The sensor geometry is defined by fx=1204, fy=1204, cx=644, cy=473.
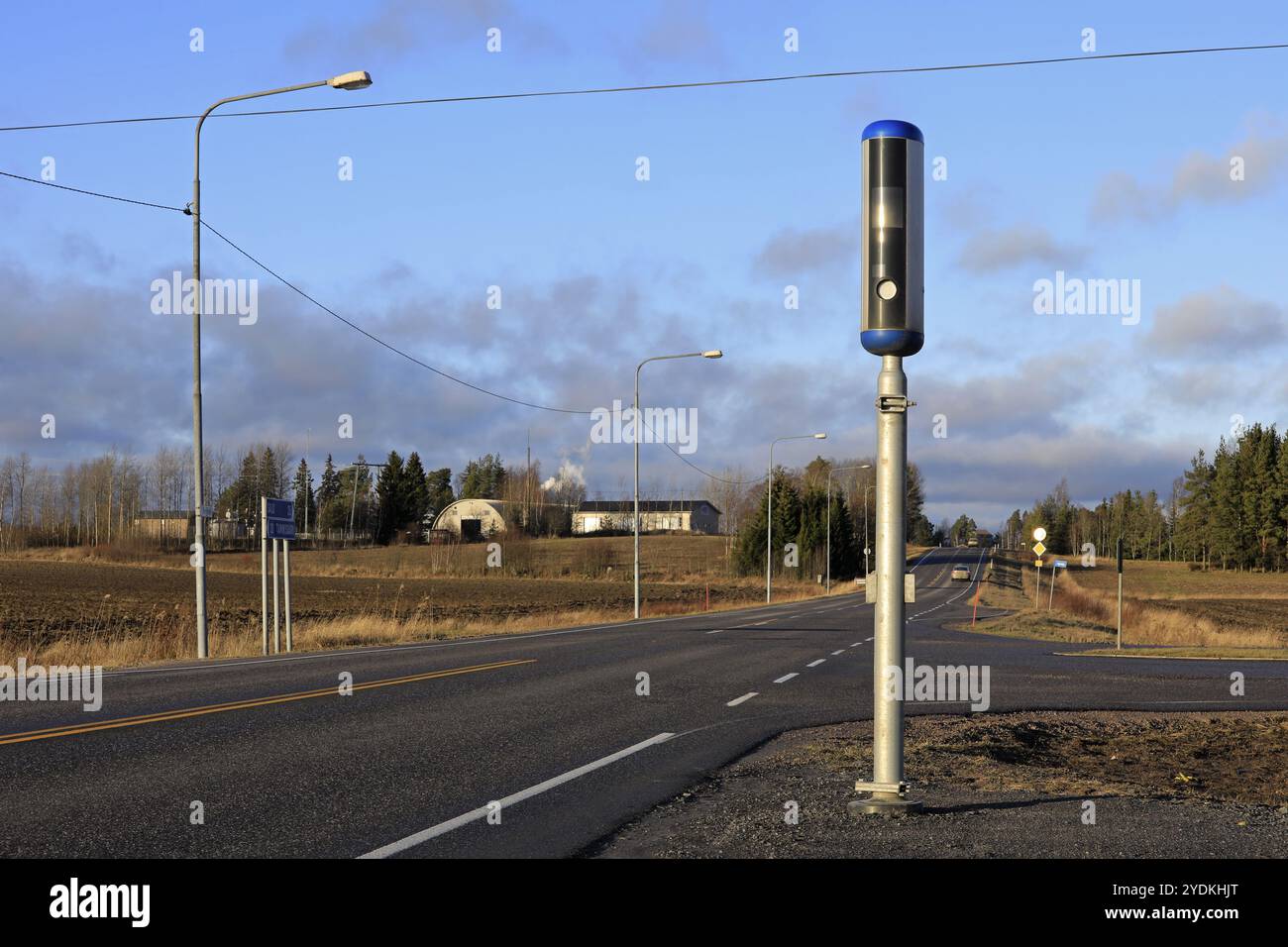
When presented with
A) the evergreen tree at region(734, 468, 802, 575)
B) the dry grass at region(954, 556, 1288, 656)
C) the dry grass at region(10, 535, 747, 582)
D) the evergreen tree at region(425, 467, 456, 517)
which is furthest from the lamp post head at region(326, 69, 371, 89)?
the evergreen tree at region(425, 467, 456, 517)

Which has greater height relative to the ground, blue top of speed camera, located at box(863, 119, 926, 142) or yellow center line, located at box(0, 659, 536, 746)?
blue top of speed camera, located at box(863, 119, 926, 142)

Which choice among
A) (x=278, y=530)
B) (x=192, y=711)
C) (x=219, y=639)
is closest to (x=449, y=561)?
(x=219, y=639)

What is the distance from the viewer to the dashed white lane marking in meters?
6.71

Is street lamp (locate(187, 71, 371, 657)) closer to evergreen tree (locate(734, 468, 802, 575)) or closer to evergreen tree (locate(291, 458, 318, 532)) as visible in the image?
evergreen tree (locate(734, 468, 802, 575))

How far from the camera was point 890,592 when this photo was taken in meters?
7.62

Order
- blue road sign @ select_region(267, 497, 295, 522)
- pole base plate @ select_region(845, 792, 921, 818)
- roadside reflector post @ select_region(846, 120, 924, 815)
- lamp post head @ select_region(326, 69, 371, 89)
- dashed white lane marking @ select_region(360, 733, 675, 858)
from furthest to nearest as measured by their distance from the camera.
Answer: blue road sign @ select_region(267, 497, 295, 522) → lamp post head @ select_region(326, 69, 371, 89) → roadside reflector post @ select_region(846, 120, 924, 815) → pole base plate @ select_region(845, 792, 921, 818) → dashed white lane marking @ select_region(360, 733, 675, 858)

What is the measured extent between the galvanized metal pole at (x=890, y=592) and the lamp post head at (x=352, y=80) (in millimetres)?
14149

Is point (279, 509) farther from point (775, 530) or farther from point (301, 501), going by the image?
point (301, 501)

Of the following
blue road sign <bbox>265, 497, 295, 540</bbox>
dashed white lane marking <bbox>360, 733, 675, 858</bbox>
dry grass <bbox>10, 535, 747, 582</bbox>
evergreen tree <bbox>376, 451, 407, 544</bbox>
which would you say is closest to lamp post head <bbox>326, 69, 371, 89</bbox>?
blue road sign <bbox>265, 497, 295, 540</bbox>

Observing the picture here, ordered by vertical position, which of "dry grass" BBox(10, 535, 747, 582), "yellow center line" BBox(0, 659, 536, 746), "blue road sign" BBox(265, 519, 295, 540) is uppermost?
"blue road sign" BBox(265, 519, 295, 540)

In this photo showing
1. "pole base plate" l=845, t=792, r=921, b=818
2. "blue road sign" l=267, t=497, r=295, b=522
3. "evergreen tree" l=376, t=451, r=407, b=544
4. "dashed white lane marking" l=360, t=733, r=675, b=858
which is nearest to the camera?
"dashed white lane marking" l=360, t=733, r=675, b=858

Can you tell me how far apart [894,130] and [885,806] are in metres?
4.27

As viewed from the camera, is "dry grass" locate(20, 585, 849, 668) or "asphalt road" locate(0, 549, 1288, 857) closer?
"asphalt road" locate(0, 549, 1288, 857)

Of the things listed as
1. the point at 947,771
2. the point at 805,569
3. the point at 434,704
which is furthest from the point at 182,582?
the point at 947,771
